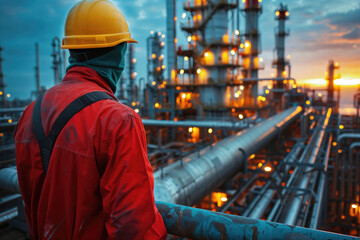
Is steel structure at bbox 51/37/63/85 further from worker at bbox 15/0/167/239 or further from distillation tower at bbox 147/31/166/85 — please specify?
worker at bbox 15/0/167/239

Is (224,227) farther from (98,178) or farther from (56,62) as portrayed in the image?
(56,62)

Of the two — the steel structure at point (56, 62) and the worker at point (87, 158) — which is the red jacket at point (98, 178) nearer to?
the worker at point (87, 158)

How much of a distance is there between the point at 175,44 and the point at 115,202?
79.7 feet

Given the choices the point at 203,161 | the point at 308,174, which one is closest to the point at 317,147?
the point at 308,174

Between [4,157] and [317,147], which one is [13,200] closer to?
[4,157]

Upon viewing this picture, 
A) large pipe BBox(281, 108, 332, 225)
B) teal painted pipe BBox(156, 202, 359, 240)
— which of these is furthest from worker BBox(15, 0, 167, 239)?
large pipe BBox(281, 108, 332, 225)

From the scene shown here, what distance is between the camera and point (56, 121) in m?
1.09

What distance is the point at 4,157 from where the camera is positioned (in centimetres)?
671

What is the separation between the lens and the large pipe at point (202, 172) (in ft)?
14.0

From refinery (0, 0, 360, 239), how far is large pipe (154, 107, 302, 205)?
3 centimetres

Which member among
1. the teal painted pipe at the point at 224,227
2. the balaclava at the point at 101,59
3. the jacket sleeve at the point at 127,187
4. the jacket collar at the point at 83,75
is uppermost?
the balaclava at the point at 101,59

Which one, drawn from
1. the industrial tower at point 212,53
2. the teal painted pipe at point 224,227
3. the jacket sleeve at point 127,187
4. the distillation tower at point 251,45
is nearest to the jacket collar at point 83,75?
the jacket sleeve at point 127,187

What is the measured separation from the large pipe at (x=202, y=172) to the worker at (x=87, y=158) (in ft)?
9.10

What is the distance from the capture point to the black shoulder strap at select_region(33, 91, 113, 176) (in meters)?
1.08
